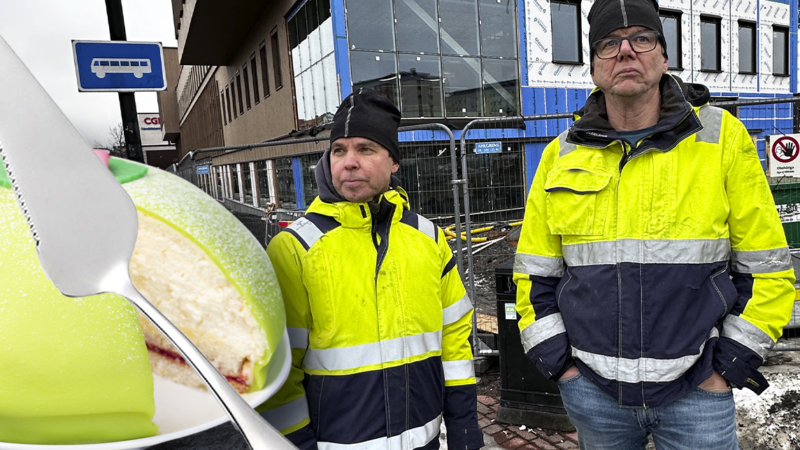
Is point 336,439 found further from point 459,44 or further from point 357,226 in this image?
point 459,44

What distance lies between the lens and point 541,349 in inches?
72.2

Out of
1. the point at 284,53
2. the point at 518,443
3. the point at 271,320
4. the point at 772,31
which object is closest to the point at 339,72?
the point at 284,53

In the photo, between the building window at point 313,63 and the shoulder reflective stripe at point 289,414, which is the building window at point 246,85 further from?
the shoulder reflective stripe at point 289,414

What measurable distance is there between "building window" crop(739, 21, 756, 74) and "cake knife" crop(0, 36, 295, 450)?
947 inches

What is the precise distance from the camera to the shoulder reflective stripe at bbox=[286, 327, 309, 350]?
1.22 meters

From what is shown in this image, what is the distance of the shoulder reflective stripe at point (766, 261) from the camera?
162cm

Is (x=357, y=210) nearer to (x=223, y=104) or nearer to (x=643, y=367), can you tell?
(x=643, y=367)

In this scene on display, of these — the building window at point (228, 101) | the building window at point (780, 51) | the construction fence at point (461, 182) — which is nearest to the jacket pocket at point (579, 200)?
the construction fence at point (461, 182)

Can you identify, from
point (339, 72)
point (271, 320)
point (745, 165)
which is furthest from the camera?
point (339, 72)

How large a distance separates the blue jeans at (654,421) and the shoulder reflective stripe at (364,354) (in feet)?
2.48

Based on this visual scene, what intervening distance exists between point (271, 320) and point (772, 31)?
85.1 ft

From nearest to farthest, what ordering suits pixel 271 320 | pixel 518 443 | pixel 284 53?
pixel 271 320
pixel 518 443
pixel 284 53

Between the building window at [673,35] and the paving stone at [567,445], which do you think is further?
the building window at [673,35]

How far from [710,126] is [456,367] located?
1.23 meters
